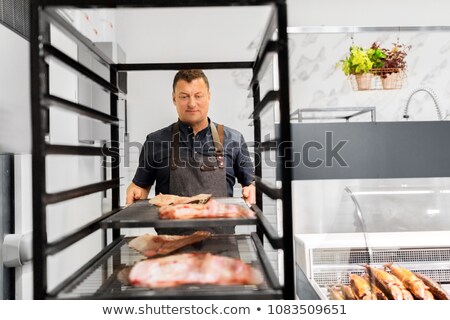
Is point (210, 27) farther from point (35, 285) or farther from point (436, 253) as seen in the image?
point (35, 285)

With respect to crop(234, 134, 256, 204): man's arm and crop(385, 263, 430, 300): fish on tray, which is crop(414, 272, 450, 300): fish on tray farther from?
crop(234, 134, 256, 204): man's arm

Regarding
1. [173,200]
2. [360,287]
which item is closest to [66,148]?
[173,200]

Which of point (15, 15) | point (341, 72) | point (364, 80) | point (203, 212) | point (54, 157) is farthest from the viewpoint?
point (341, 72)

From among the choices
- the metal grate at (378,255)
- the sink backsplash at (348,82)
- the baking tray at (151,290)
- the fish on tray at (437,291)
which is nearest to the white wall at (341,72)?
the sink backsplash at (348,82)

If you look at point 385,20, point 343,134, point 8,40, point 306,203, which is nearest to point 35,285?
point 8,40

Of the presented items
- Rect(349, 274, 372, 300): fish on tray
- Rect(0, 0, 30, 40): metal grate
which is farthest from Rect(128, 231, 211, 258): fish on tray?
Rect(349, 274, 372, 300): fish on tray

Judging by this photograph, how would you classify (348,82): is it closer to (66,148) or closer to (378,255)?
(378,255)

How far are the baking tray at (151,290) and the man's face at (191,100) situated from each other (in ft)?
1.74

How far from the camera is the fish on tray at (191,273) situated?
2.96ft

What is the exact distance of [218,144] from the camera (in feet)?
5.32

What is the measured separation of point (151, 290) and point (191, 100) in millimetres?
862

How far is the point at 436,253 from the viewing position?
230 cm
